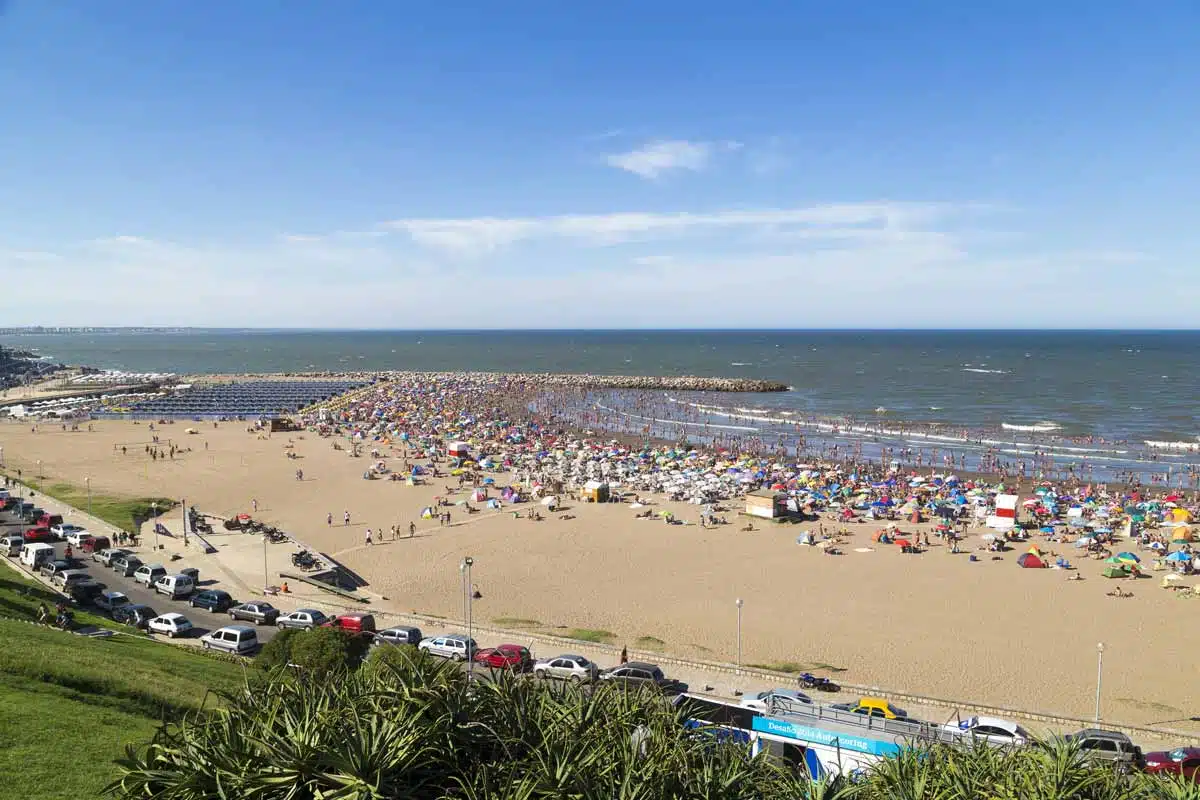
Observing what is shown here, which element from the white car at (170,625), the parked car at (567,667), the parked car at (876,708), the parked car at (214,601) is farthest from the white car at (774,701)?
the parked car at (214,601)

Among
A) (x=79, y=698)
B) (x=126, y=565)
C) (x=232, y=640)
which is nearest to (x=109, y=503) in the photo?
(x=126, y=565)

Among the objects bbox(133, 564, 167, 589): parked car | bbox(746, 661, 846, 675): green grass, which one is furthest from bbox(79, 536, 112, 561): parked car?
bbox(746, 661, 846, 675): green grass

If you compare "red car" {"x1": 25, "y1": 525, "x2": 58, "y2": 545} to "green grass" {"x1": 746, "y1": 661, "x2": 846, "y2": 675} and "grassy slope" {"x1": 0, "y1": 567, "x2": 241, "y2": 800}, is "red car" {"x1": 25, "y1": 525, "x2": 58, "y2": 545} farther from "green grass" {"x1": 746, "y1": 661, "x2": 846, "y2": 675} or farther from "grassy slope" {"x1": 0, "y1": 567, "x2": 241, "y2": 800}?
"green grass" {"x1": 746, "y1": 661, "x2": 846, "y2": 675}

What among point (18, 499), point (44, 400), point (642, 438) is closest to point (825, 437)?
point (642, 438)

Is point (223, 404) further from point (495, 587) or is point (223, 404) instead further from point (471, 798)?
point (471, 798)

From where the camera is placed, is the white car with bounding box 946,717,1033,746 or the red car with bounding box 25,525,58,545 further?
the red car with bounding box 25,525,58,545

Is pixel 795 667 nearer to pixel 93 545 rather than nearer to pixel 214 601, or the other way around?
pixel 214 601
